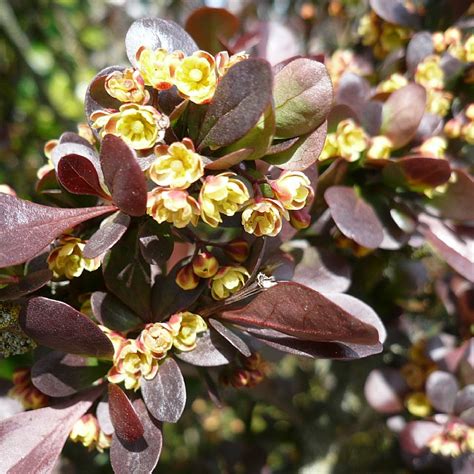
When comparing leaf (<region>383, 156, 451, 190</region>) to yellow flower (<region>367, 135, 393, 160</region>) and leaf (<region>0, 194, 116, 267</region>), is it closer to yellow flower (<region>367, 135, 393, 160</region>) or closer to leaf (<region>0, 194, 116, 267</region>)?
yellow flower (<region>367, 135, 393, 160</region>)

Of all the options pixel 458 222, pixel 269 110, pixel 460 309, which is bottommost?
pixel 460 309

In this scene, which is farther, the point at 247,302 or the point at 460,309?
the point at 460,309

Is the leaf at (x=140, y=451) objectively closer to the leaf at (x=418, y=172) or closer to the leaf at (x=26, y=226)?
the leaf at (x=26, y=226)

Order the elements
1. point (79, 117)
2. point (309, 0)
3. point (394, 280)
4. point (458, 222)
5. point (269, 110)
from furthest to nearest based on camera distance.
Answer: point (79, 117)
point (309, 0)
point (394, 280)
point (458, 222)
point (269, 110)

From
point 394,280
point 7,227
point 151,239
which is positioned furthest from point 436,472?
point 7,227

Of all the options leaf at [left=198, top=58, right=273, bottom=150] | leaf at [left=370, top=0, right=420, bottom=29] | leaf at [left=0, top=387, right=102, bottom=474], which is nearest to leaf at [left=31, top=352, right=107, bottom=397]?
leaf at [left=0, top=387, right=102, bottom=474]

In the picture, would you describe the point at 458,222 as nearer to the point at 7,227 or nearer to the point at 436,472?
the point at 436,472

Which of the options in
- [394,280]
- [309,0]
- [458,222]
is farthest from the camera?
[309,0]

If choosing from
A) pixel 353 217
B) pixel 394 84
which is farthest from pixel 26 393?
pixel 394 84
